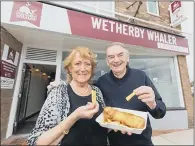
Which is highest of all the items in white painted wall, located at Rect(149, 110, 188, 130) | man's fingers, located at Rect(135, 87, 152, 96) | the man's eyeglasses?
the man's eyeglasses

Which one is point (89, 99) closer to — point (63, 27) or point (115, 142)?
point (115, 142)

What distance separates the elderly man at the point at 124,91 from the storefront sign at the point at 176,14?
5736 millimetres

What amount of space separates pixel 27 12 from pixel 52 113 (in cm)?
362

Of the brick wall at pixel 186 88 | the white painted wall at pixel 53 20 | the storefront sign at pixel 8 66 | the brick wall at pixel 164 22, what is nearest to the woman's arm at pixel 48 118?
the white painted wall at pixel 53 20

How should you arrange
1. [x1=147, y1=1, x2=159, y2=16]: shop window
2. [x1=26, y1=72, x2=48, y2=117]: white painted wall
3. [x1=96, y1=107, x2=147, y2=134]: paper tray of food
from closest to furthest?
[x1=96, y1=107, x2=147, y2=134]: paper tray of food, [x1=147, y1=1, x2=159, y2=16]: shop window, [x1=26, y1=72, x2=48, y2=117]: white painted wall

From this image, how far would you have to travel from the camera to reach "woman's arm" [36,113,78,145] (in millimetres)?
928

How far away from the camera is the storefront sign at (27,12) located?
365 centimetres

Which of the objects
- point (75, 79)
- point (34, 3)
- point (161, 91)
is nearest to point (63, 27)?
point (34, 3)

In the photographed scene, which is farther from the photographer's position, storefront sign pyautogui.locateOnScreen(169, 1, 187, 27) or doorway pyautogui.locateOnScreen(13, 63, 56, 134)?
storefront sign pyautogui.locateOnScreen(169, 1, 187, 27)

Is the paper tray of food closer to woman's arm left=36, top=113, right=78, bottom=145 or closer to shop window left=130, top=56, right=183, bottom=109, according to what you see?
woman's arm left=36, top=113, right=78, bottom=145

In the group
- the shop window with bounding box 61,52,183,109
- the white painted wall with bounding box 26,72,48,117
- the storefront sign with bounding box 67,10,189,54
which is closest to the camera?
the storefront sign with bounding box 67,10,189,54

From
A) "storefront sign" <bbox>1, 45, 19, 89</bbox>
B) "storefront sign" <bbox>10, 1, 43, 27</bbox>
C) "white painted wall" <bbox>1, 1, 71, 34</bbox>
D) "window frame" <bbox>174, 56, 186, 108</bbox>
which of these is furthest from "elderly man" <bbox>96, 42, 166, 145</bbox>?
"window frame" <bbox>174, 56, 186, 108</bbox>

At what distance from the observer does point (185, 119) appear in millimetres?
5883

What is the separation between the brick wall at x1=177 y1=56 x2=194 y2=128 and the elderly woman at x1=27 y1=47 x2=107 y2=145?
610 cm
